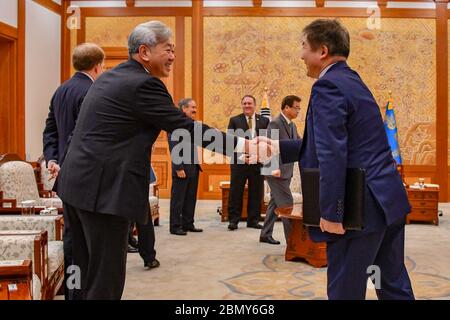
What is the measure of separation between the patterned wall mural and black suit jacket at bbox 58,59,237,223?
768 cm

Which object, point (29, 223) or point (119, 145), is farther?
point (29, 223)

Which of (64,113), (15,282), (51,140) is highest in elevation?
(64,113)

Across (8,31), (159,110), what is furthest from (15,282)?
(8,31)

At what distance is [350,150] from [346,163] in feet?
0.26

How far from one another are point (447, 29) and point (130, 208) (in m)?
9.18

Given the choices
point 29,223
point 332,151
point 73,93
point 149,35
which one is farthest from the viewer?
point 29,223

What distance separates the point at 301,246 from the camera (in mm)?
4898

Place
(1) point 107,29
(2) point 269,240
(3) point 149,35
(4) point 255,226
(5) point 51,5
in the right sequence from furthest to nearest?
(1) point 107,29
(5) point 51,5
(4) point 255,226
(2) point 269,240
(3) point 149,35

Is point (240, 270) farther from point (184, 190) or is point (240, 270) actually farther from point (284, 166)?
point (184, 190)

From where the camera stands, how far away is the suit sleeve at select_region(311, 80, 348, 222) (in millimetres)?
2078

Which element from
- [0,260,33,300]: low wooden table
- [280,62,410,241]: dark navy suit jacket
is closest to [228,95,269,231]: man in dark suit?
[0,260,33,300]: low wooden table

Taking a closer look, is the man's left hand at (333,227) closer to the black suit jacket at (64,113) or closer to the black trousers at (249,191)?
the black suit jacket at (64,113)

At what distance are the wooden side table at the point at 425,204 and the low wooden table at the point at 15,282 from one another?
5.87 m

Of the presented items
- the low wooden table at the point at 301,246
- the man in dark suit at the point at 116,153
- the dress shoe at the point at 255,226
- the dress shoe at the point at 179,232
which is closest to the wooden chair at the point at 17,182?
the dress shoe at the point at 179,232
